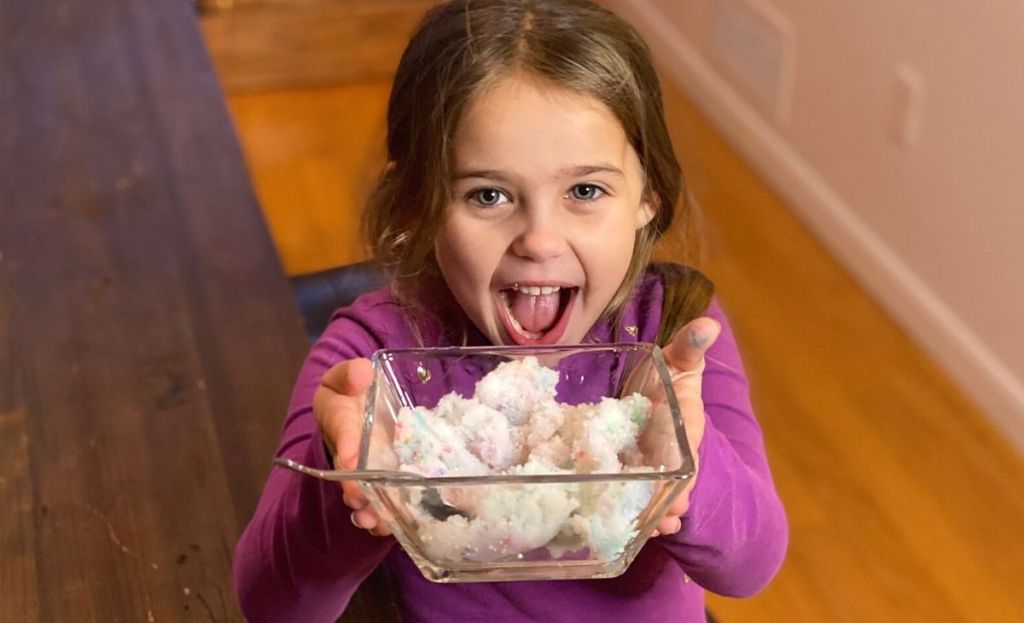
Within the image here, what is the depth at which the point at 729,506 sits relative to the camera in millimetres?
780

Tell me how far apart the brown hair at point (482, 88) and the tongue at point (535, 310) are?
7 cm

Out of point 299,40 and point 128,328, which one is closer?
point 128,328

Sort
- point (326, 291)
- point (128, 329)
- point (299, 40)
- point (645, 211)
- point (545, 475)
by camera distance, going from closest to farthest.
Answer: point (545, 475)
point (645, 211)
point (128, 329)
point (326, 291)
point (299, 40)

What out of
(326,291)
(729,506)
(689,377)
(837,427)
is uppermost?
(689,377)

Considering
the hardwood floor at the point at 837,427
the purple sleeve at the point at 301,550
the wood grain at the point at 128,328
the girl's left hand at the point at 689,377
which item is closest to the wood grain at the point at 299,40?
the hardwood floor at the point at 837,427

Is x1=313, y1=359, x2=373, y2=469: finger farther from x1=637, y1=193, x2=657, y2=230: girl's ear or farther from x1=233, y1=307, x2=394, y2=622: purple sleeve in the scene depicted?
x1=637, y1=193, x2=657, y2=230: girl's ear

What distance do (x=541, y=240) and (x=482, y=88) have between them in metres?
0.13

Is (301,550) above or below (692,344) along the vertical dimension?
below

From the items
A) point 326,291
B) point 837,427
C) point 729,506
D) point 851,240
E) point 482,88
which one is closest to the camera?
point 729,506

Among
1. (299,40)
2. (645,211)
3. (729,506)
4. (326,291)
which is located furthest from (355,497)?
(299,40)

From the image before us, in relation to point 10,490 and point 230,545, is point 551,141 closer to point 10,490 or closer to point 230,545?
point 230,545

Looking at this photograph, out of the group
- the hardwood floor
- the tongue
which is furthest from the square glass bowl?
the hardwood floor

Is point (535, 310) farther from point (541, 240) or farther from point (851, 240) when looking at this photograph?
point (851, 240)

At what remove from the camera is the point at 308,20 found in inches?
130
